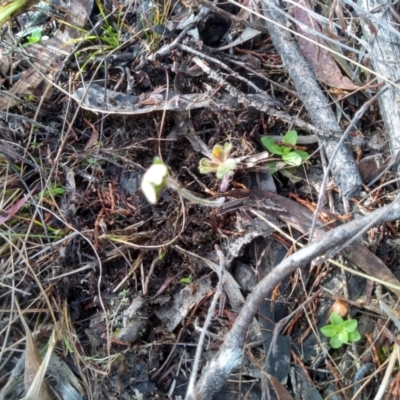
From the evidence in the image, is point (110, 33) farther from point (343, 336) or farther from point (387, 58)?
point (343, 336)

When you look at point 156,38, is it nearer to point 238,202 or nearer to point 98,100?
point 98,100

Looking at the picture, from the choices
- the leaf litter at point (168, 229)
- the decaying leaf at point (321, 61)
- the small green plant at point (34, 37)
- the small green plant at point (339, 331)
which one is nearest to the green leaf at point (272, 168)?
the leaf litter at point (168, 229)

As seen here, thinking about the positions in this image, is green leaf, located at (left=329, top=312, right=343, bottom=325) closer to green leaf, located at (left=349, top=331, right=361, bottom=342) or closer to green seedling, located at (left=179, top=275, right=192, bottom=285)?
green leaf, located at (left=349, top=331, right=361, bottom=342)

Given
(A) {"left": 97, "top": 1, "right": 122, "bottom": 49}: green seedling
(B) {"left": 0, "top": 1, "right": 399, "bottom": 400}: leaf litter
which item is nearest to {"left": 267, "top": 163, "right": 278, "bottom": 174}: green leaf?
(B) {"left": 0, "top": 1, "right": 399, "bottom": 400}: leaf litter

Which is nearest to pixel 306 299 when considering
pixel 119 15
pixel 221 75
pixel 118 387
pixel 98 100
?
pixel 118 387

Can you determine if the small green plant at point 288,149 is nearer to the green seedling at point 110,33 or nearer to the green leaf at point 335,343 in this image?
the green leaf at point 335,343

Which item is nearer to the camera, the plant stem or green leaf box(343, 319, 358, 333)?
the plant stem
